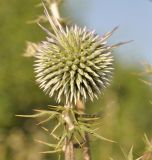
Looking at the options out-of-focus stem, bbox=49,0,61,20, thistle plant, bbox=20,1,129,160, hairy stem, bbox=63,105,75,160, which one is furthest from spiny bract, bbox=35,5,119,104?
out-of-focus stem, bbox=49,0,61,20

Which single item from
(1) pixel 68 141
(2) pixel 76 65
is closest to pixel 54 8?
(2) pixel 76 65

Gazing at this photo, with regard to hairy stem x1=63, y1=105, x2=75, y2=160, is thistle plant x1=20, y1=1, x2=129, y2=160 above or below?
above

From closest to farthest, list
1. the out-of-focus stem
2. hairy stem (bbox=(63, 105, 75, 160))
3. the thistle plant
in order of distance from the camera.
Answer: hairy stem (bbox=(63, 105, 75, 160)) < the thistle plant < the out-of-focus stem

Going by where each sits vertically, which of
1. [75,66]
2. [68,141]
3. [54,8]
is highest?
[54,8]

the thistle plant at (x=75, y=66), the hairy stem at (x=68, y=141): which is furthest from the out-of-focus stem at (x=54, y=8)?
the hairy stem at (x=68, y=141)

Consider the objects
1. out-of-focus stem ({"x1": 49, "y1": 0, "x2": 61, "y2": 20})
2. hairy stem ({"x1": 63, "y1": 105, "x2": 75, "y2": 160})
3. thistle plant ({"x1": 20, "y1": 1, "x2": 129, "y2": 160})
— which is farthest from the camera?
out-of-focus stem ({"x1": 49, "y1": 0, "x2": 61, "y2": 20})

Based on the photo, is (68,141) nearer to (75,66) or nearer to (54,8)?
(75,66)

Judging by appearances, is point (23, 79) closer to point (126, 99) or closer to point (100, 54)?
point (126, 99)

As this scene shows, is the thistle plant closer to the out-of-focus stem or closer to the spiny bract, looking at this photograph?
the spiny bract

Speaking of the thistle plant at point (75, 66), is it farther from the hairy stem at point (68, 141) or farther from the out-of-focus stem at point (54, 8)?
the out-of-focus stem at point (54, 8)
